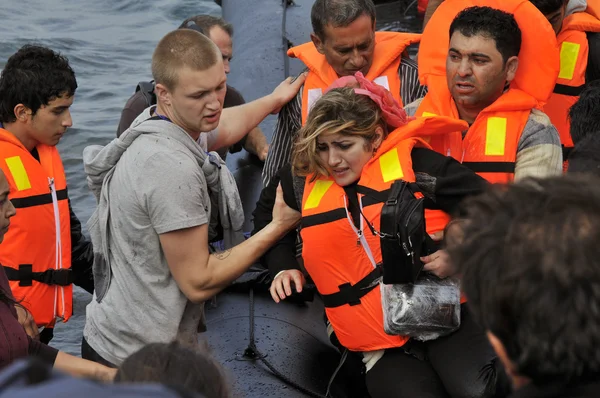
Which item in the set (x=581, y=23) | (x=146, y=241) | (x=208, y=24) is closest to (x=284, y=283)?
(x=146, y=241)

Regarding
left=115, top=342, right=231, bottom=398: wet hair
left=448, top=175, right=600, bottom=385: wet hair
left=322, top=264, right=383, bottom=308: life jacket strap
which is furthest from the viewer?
left=322, top=264, right=383, bottom=308: life jacket strap

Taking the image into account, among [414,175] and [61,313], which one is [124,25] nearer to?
[61,313]

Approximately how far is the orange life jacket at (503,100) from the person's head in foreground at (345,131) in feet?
0.78

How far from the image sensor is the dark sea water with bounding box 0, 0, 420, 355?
859 centimetres

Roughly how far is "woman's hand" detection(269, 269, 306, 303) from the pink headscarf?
646mm

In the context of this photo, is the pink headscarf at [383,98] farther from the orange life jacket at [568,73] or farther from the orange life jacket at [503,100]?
the orange life jacket at [568,73]

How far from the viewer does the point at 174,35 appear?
10.3ft

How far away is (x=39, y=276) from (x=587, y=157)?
2.55 meters

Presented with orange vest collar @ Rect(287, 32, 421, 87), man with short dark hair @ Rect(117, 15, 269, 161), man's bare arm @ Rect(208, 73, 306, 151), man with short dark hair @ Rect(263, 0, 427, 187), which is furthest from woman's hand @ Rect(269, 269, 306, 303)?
man with short dark hair @ Rect(117, 15, 269, 161)

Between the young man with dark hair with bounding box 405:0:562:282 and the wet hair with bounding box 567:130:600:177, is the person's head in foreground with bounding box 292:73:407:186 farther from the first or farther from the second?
the wet hair with bounding box 567:130:600:177

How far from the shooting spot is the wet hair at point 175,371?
1.45 metres

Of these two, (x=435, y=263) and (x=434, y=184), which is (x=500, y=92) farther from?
(x=435, y=263)

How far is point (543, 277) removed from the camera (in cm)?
133

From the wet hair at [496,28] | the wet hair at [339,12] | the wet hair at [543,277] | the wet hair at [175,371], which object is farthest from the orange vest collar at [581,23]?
the wet hair at [175,371]
